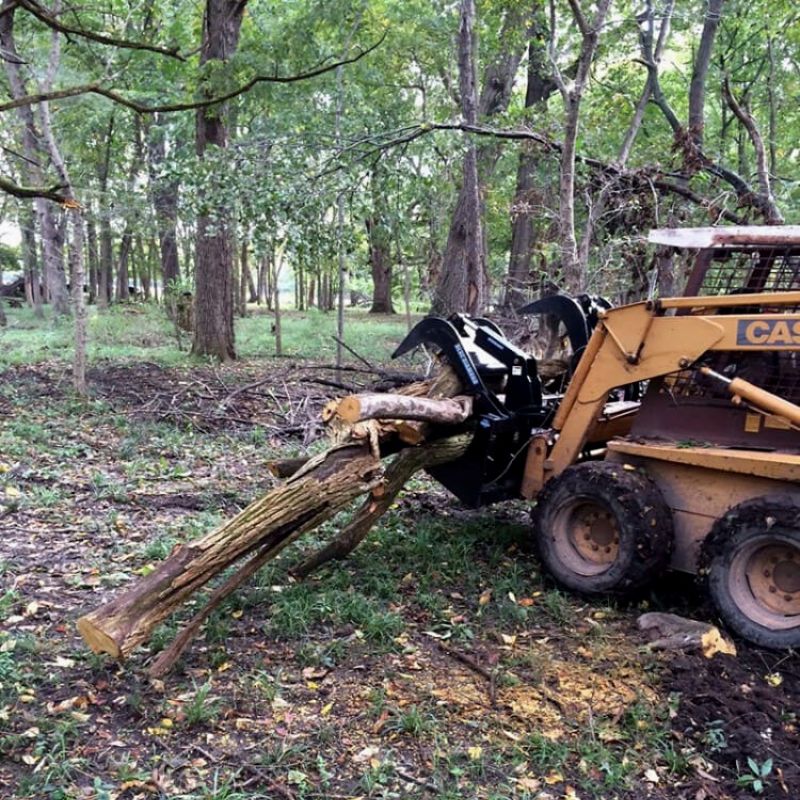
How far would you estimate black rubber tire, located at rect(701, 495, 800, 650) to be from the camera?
417 cm

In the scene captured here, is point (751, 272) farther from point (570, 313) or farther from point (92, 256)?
point (92, 256)

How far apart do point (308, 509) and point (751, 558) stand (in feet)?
8.57

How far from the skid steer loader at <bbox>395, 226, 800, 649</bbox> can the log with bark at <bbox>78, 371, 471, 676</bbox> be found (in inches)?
13.9

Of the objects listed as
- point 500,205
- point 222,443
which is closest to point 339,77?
point 500,205

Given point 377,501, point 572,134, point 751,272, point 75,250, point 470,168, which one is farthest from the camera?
point 470,168

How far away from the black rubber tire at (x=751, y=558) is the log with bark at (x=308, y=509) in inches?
72.1

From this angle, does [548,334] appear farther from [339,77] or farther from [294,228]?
[339,77]

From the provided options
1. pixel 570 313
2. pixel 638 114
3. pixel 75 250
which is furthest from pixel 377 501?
pixel 638 114

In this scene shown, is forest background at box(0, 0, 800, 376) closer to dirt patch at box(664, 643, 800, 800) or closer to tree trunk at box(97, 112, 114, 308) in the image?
tree trunk at box(97, 112, 114, 308)

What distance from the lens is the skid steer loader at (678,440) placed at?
4355 millimetres

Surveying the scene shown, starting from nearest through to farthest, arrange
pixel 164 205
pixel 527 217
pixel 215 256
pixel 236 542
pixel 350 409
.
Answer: pixel 236 542, pixel 350 409, pixel 215 256, pixel 527 217, pixel 164 205

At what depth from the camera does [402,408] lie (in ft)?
15.6

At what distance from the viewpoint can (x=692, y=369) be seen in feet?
15.6

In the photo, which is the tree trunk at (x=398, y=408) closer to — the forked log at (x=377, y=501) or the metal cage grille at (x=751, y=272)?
the forked log at (x=377, y=501)
